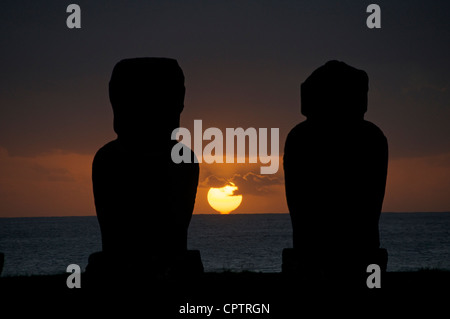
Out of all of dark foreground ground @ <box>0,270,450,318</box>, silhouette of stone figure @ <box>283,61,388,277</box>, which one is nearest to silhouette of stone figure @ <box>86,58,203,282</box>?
dark foreground ground @ <box>0,270,450,318</box>

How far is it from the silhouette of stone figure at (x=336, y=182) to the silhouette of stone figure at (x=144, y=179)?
1488 mm

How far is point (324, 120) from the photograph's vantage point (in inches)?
317

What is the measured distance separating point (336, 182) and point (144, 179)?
259 cm

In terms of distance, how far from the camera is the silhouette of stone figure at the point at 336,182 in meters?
7.83

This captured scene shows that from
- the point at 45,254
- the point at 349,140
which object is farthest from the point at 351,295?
the point at 45,254

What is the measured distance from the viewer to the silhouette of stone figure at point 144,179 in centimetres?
774
